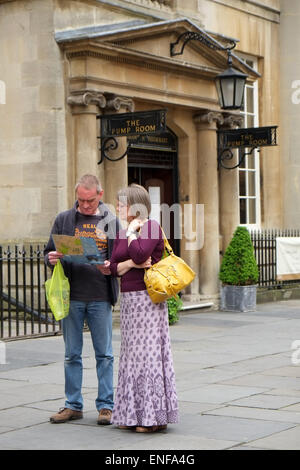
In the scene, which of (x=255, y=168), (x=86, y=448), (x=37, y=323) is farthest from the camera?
(x=255, y=168)

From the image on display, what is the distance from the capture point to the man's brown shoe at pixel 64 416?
6957 millimetres

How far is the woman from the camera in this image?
21.8 feet

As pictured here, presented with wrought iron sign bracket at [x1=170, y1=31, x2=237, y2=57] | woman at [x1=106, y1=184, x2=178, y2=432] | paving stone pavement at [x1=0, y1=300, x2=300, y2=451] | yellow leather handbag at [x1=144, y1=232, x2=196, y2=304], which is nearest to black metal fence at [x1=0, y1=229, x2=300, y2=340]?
paving stone pavement at [x1=0, y1=300, x2=300, y2=451]

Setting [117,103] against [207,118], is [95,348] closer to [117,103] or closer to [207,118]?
[117,103]

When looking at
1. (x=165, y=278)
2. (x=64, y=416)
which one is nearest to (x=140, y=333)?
(x=165, y=278)

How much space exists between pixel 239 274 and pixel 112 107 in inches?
149

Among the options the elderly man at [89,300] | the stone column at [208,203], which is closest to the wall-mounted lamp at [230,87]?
the stone column at [208,203]

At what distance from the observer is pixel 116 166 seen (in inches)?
560

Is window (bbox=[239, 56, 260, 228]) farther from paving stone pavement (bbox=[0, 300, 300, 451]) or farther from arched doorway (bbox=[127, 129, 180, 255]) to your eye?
paving stone pavement (bbox=[0, 300, 300, 451])

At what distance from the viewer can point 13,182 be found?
552 inches

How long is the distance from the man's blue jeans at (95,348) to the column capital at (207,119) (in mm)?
9571

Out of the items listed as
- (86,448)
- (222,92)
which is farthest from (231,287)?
(86,448)
